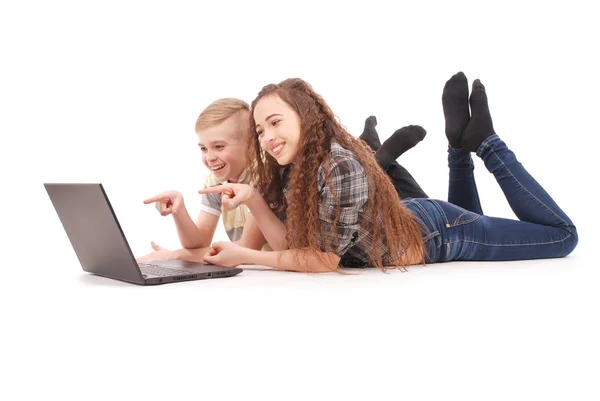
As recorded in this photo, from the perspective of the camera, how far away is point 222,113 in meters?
3.20

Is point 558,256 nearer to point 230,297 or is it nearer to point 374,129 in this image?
point 374,129

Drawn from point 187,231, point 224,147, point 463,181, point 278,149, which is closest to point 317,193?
point 278,149

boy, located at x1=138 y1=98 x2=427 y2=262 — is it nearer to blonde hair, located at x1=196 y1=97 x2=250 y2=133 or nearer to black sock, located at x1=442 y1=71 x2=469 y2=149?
blonde hair, located at x1=196 y1=97 x2=250 y2=133

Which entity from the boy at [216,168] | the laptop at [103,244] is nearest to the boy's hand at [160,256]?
the boy at [216,168]

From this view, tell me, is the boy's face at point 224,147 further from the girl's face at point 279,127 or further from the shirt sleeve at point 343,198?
the shirt sleeve at point 343,198

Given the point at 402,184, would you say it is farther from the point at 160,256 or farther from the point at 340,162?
the point at 160,256

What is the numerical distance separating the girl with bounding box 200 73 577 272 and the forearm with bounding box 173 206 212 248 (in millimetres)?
319

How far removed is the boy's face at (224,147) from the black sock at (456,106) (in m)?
1.00

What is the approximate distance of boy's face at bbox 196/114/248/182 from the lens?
3189 millimetres

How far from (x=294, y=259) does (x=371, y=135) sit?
4.10 ft

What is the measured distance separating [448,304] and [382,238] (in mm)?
636

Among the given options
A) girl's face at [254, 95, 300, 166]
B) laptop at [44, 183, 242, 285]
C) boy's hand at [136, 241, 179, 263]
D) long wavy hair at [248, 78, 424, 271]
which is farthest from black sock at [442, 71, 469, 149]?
boy's hand at [136, 241, 179, 263]

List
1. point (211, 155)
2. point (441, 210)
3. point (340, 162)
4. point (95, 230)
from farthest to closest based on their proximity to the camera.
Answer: point (211, 155), point (441, 210), point (340, 162), point (95, 230)

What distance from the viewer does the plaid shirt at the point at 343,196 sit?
2771 millimetres
